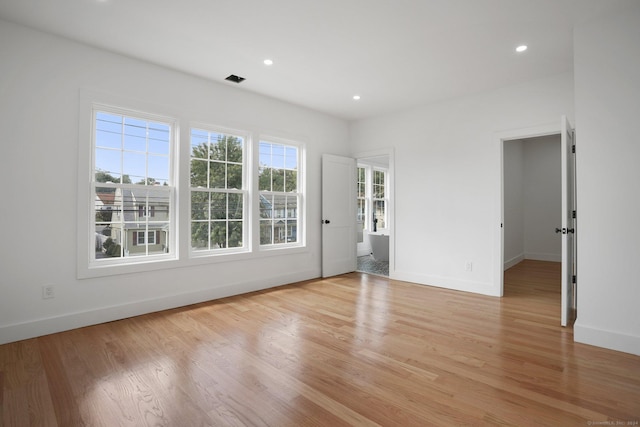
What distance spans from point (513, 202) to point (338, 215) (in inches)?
160

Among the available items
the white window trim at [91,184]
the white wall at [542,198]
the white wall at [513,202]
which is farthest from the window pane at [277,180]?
the white wall at [542,198]

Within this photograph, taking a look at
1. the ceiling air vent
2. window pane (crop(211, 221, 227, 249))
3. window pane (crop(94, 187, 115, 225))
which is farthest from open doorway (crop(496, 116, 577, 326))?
window pane (crop(94, 187, 115, 225))

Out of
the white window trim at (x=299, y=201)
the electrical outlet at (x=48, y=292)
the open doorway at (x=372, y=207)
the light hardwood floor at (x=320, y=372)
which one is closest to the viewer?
the light hardwood floor at (x=320, y=372)

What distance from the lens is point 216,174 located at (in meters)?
4.34

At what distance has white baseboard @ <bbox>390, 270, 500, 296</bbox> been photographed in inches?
175

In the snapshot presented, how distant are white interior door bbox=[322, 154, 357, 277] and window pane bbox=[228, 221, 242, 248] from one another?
1541 mm

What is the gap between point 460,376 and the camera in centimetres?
226

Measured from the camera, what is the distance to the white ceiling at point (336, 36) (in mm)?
2666

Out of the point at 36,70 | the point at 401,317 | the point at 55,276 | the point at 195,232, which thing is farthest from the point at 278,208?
the point at 36,70

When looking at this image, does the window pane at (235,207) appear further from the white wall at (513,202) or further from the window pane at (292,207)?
the white wall at (513,202)

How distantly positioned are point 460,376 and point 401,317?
1.24 metres

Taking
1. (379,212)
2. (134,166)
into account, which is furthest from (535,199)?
(134,166)

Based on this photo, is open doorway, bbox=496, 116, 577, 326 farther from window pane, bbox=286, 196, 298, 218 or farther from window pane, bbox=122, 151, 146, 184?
window pane, bbox=122, 151, 146, 184

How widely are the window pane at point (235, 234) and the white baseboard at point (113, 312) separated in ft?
1.83
